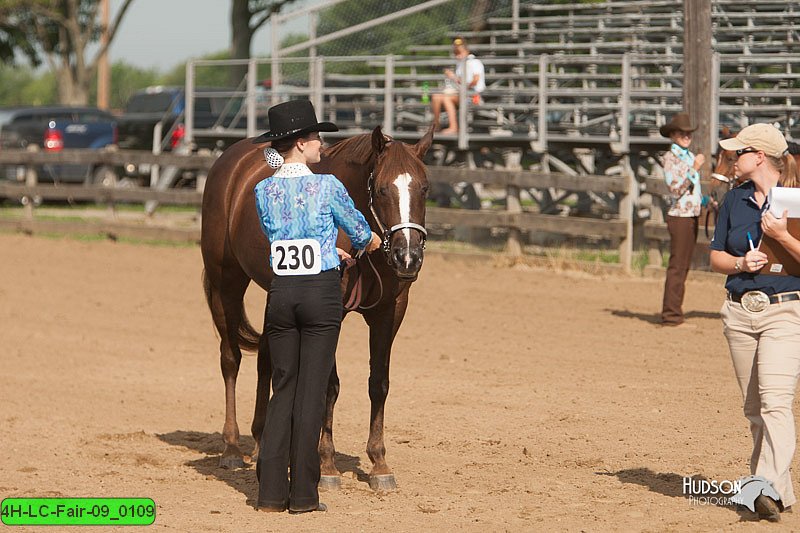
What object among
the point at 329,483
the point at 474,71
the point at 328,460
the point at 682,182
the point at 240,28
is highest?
the point at 240,28

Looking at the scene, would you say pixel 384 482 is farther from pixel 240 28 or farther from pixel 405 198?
pixel 240 28

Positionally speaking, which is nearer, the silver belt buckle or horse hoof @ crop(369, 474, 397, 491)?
the silver belt buckle

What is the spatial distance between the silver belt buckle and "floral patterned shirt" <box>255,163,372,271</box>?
1.89 meters

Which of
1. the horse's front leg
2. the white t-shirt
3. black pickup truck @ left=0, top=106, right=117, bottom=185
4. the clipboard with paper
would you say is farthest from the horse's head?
black pickup truck @ left=0, top=106, right=117, bottom=185

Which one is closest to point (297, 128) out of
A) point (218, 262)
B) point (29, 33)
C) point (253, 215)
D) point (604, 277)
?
point (253, 215)

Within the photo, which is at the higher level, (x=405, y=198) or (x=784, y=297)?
(x=405, y=198)

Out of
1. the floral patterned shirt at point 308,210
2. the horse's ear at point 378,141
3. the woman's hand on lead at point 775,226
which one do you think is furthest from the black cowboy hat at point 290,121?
the woman's hand on lead at point 775,226

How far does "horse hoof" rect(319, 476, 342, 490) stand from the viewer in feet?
22.7

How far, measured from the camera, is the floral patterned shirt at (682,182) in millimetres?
12008

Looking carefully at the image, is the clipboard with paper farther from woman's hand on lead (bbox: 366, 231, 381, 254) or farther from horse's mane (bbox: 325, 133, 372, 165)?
horse's mane (bbox: 325, 133, 372, 165)

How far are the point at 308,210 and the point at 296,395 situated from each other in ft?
3.14

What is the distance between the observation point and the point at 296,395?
6254 mm

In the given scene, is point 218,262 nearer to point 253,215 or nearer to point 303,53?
point 253,215

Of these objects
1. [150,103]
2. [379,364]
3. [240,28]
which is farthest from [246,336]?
[240,28]
